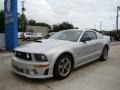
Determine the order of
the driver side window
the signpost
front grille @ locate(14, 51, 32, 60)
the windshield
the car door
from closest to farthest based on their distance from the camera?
front grille @ locate(14, 51, 32, 60) < the car door < the windshield < the driver side window < the signpost

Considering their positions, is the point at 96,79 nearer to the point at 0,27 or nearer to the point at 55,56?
the point at 55,56

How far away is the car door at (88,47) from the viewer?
19.5ft

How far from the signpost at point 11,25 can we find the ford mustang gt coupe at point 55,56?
4775 millimetres

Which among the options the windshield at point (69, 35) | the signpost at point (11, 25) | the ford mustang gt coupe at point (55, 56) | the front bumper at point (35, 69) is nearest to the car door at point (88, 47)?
the ford mustang gt coupe at point (55, 56)

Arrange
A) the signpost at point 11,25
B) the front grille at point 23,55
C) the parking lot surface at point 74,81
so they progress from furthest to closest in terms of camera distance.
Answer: the signpost at point 11,25, the front grille at point 23,55, the parking lot surface at point 74,81

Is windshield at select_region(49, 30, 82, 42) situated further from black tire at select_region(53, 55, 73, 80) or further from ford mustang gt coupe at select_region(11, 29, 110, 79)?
black tire at select_region(53, 55, 73, 80)

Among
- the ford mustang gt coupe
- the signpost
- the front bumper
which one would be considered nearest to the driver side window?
the ford mustang gt coupe

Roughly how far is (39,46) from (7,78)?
1295 millimetres

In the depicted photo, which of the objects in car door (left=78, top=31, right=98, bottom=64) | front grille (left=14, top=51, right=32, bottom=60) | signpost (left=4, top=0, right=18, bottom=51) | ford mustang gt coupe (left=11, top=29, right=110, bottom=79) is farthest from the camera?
signpost (left=4, top=0, right=18, bottom=51)

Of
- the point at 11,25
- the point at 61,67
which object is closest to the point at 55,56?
the point at 61,67

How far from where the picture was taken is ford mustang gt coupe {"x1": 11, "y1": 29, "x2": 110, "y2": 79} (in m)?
4.76

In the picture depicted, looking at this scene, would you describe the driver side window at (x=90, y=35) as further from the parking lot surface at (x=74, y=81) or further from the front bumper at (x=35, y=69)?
the front bumper at (x=35, y=69)

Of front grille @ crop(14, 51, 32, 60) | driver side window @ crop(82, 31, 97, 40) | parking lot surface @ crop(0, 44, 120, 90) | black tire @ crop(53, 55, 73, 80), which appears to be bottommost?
parking lot surface @ crop(0, 44, 120, 90)

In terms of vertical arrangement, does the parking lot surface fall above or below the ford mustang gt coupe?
below
